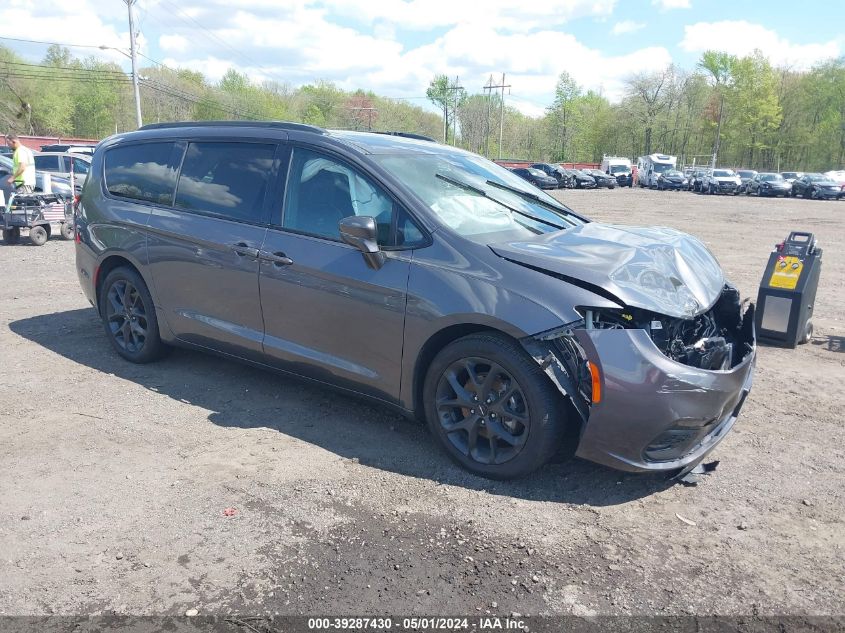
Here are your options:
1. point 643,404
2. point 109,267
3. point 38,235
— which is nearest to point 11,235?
point 38,235

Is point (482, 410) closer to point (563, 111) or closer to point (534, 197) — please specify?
point (534, 197)

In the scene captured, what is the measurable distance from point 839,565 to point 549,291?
1786 millimetres

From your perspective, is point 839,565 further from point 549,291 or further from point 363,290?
point 363,290

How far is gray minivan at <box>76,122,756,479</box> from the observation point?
11.1ft

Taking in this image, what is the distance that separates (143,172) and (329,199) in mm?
2046

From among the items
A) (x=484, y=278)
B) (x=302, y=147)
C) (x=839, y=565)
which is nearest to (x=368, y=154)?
(x=302, y=147)

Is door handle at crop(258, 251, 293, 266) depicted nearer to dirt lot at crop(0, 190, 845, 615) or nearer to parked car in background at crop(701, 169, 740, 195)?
dirt lot at crop(0, 190, 845, 615)

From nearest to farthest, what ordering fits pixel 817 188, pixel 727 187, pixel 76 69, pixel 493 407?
Result: pixel 493 407 < pixel 817 188 < pixel 727 187 < pixel 76 69

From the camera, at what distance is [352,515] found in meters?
3.38

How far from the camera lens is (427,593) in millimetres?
2799

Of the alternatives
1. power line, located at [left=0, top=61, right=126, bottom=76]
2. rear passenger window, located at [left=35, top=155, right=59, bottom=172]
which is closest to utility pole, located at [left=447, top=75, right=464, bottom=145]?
power line, located at [left=0, top=61, right=126, bottom=76]

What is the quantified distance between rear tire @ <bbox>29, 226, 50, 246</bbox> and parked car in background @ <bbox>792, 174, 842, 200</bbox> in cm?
3904

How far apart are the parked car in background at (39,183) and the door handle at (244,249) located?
415 inches

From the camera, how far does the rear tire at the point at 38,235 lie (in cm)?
1243
